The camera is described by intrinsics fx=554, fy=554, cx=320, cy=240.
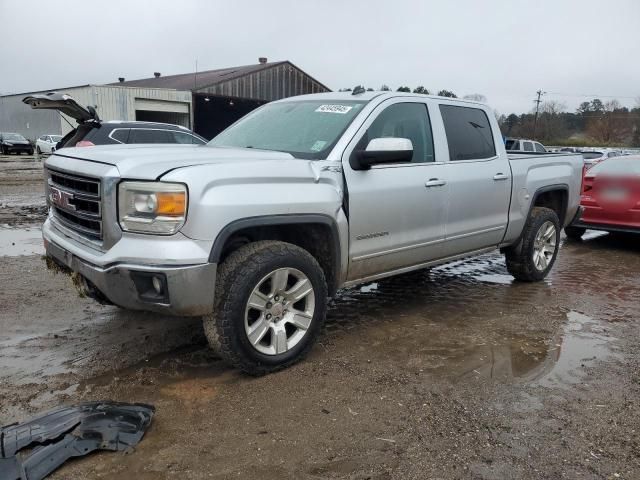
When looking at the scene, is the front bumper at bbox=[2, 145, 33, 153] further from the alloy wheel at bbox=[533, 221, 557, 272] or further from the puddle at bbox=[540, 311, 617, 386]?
the puddle at bbox=[540, 311, 617, 386]

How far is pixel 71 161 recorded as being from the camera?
12.2ft

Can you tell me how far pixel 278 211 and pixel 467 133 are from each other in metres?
2.61

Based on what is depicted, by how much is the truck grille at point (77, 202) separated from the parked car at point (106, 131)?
190 inches

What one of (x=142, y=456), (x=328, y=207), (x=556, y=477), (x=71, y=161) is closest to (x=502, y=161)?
(x=328, y=207)

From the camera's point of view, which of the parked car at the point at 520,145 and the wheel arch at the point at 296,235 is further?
the parked car at the point at 520,145

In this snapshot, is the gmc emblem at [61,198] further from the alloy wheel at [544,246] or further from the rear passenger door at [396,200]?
the alloy wheel at [544,246]

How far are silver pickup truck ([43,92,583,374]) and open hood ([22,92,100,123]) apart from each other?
3968 mm

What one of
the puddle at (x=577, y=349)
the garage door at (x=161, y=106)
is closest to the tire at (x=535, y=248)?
the puddle at (x=577, y=349)

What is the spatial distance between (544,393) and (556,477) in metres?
0.98

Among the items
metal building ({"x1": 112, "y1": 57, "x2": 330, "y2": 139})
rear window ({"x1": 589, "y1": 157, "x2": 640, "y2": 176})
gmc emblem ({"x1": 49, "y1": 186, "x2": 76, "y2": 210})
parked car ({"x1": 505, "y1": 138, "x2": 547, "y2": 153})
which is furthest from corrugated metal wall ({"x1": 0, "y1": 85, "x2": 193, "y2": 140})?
gmc emblem ({"x1": 49, "y1": 186, "x2": 76, "y2": 210})

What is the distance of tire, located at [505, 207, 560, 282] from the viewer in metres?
6.16

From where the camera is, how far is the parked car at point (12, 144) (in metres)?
35.8

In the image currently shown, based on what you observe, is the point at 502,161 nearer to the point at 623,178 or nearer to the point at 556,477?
the point at 556,477

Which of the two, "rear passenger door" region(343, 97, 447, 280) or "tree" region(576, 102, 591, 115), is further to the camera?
"tree" region(576, 102, 591, 115)
